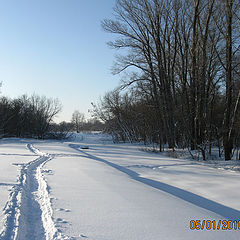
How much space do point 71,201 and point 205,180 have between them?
451cm

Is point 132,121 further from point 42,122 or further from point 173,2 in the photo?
point 42,122

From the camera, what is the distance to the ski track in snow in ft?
9.51

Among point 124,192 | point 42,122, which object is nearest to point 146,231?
point 124,192

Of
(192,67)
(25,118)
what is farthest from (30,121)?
(192,67)

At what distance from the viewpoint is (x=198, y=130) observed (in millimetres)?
15445
